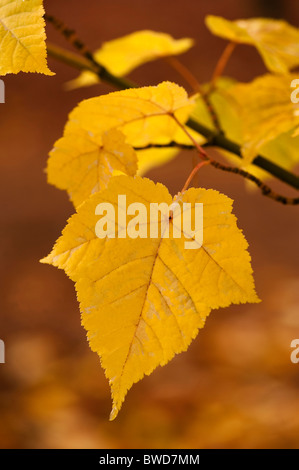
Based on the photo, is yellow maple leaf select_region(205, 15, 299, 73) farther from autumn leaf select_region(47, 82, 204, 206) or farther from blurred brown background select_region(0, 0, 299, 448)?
blurred brown background select_region(0, 0, 299, 448)

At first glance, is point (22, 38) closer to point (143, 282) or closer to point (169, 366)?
point (143, 282)

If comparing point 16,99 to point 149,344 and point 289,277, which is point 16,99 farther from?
point 149,344

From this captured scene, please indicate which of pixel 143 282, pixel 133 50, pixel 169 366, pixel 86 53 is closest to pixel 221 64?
pixel 133 50

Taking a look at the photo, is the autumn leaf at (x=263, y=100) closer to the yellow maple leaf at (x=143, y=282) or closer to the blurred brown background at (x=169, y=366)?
the yellow maple leaf at (x=143, y=282)

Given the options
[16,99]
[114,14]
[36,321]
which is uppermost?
[114,14]

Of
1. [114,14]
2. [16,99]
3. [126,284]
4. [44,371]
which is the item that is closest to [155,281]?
[126,284]
